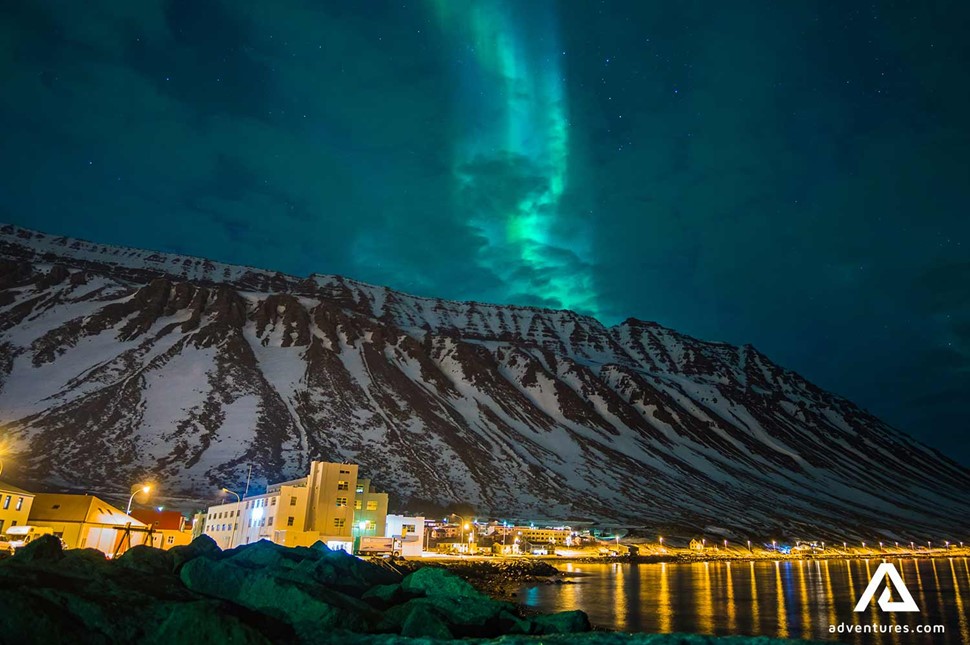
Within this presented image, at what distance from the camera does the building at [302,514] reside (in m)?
86.9

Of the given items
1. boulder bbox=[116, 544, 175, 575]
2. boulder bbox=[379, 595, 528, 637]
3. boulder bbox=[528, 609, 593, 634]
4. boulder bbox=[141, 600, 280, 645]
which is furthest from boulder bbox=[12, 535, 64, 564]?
boulder bbox=[528, 609, 593, 634]

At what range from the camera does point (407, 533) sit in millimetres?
109188

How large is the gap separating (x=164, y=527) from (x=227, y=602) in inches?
2436

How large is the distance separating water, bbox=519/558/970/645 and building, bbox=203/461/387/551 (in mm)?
33929

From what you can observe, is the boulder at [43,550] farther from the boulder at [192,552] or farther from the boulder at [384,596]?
the boulder at [384,596]

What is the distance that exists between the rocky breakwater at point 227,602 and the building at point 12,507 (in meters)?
25.3

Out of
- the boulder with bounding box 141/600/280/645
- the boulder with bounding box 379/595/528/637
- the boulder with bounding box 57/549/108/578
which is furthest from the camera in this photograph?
the boulder with bounding box 379/595/528/637

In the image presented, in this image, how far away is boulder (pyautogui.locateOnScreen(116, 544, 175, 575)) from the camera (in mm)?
34584

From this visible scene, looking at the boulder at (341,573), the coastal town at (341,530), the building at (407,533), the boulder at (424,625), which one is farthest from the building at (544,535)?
the boulder at (424,625)

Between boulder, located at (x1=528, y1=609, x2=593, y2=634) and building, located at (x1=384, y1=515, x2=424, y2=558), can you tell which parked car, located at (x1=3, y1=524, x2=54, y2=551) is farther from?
building, located at (x1=384, y1=515, x2=424, y2=558)

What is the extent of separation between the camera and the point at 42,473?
12150cm

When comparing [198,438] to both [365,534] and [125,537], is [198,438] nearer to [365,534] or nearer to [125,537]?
[365,534]

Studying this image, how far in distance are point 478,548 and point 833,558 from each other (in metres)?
102

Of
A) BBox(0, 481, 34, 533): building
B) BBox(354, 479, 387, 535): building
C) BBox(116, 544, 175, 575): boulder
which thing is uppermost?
BBox(354, 479, 387, 535): building
